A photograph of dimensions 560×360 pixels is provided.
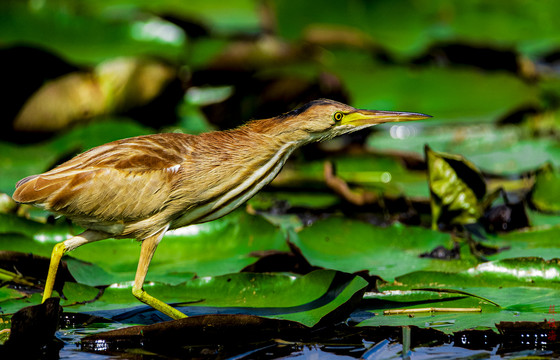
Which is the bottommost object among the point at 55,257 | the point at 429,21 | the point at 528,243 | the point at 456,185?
the point at 55,257

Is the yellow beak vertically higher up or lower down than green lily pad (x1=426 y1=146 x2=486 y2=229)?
higher up

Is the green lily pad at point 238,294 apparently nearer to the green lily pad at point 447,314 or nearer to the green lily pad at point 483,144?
the green lily pad at point 447,314

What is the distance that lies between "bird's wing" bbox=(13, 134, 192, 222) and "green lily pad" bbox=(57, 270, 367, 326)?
15.1 inches

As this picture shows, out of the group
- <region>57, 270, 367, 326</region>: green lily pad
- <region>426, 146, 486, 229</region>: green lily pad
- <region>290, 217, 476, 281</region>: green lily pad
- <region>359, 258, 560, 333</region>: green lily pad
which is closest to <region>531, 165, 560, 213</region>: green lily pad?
<region>426, 146, 486, 229</region>: green lily pad

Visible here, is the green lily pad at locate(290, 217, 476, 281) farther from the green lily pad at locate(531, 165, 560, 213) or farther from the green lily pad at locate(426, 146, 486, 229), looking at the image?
the green lily pad at locate(531, 165, 560, 213)

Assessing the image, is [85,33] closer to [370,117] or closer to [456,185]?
[456,185]

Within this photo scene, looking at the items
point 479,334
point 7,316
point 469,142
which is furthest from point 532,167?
point 7,316

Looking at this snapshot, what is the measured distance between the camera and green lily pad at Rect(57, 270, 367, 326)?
3363 millimetres

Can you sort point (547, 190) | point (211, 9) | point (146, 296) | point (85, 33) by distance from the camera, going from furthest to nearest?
point (211, 9), point (85, 33), point (547, 190), point (146, 296)

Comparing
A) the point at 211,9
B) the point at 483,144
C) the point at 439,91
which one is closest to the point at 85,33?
the point at 211,9

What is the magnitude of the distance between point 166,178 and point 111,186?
9.1 inches

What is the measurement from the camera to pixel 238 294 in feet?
11.4

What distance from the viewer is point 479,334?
308 centimetres

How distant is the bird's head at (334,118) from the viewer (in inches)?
133
